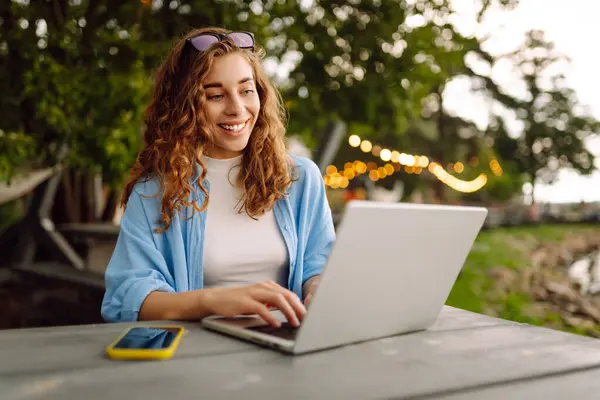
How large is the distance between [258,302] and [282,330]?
0.09 meters

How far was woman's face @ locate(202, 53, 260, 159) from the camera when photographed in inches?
78.8

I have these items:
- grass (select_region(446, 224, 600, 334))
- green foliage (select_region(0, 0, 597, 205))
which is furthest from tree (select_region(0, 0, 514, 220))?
grass (select_region(446, 224, 600, 334))

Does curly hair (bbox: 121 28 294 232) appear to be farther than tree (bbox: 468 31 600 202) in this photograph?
No

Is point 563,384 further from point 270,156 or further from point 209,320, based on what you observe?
point 270,156

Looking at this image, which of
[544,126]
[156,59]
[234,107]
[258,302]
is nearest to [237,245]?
[234,107]

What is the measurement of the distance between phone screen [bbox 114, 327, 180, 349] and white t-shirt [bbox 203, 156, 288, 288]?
2.20 feet

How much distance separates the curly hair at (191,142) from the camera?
1982mm

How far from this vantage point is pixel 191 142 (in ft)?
6.79

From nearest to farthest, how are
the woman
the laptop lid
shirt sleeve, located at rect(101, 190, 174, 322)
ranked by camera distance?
the laptop lid, shirt sleeve, located at rect(101, 190, 174, 322), the woman

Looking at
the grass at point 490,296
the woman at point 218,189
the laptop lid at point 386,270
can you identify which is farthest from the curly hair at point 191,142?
the grass at point 490,296

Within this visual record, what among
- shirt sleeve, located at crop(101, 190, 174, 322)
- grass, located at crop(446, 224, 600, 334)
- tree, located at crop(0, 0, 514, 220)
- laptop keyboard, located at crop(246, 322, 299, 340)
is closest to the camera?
laptop keyboard, located at crop(246, 322, 299, 340)

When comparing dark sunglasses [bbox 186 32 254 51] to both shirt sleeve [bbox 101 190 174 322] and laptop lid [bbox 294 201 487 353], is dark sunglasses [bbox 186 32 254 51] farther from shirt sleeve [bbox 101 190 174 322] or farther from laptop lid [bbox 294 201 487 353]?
laptop lid [bbox 294 201 487 353]

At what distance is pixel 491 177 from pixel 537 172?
2376 mm

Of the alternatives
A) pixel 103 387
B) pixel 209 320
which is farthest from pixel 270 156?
pixel 103 387
